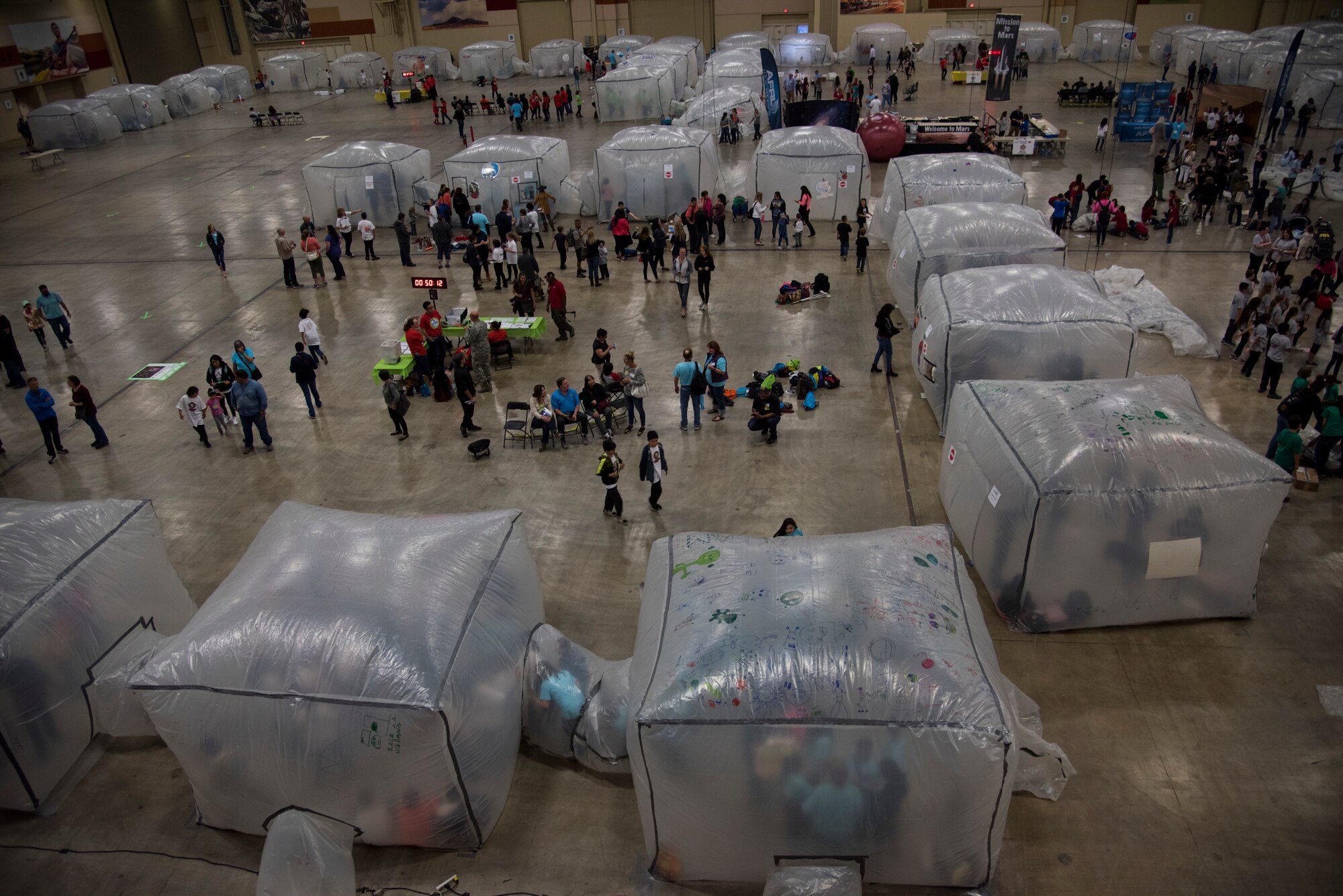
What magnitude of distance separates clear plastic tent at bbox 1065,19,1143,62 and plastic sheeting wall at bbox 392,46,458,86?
31.3 metres

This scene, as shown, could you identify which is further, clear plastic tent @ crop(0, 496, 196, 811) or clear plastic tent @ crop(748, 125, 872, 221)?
clear plastic tent @ crop(748, 125, 872, 221)

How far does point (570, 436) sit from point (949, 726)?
26.5 ft

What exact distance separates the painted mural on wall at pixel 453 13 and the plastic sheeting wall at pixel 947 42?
23341mm

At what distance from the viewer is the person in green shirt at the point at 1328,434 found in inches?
415

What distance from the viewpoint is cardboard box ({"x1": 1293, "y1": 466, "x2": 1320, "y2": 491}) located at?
35.1 feet

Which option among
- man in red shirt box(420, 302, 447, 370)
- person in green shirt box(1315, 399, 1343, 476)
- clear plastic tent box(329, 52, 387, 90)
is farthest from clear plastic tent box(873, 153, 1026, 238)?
clear plastic tent box(329, 52, 387, 90)

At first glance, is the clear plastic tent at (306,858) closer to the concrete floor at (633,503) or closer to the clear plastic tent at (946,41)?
the concrete floor at (633,503)

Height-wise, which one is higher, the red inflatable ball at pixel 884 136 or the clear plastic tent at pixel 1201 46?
the clear plastic tent at pixel 1201 46

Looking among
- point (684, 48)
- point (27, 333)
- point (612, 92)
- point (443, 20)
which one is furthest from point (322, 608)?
point (443, 20)

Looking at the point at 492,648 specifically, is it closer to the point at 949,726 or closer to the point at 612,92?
the point at 949,726

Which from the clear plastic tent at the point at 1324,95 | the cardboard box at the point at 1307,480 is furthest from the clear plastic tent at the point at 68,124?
the clear plastic tent at the point at 1324,95

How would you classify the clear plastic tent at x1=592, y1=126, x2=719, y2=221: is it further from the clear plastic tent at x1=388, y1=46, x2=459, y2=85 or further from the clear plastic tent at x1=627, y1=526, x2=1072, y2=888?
the clear plastic tent at x1=388, y1=46, x2=459, y2=85

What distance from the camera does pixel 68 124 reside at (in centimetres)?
3534

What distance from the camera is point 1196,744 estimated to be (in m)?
7.52
